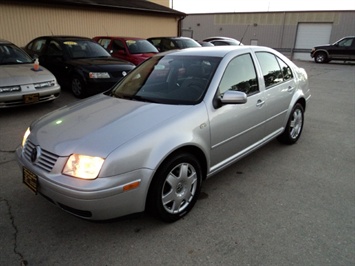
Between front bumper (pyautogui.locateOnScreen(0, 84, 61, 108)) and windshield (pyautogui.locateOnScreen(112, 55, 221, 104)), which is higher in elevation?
windshield (pyautogui.locateOnScreen(112, 55, 221, 104))

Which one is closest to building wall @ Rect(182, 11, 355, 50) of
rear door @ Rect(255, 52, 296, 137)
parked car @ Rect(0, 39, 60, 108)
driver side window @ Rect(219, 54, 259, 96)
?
parked car @ Rect(0, 39, 60, 108)

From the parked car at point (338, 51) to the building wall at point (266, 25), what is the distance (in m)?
7.81

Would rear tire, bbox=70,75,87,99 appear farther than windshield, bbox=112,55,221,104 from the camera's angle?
Yes

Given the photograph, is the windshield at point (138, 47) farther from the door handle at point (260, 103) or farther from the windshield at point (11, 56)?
the door handle at point (260, 103)

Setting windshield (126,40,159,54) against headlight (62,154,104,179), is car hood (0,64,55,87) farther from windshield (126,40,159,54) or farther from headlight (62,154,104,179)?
headlight (62,154,104,179)

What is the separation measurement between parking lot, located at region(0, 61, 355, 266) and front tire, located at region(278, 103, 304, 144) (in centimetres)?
59

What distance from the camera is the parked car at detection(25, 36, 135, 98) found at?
6.96 m

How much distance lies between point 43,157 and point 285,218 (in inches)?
89.2

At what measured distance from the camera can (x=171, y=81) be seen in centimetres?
337

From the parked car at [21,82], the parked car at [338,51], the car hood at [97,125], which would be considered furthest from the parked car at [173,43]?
the parked car at [338,51]

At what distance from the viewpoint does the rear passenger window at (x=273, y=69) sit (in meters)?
3.82

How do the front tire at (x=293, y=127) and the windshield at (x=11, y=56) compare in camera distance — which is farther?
the windshield at (x=11, y=56)

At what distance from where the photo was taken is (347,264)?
89.1 inches

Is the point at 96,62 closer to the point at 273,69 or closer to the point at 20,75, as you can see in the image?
the point at 20,75
